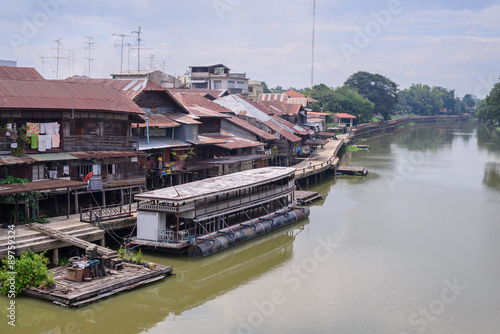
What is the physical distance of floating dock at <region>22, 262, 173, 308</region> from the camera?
23.2 metres

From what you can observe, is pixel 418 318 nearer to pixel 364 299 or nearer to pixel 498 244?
pixel 364 299

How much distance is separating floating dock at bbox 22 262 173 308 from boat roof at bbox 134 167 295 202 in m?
4.72

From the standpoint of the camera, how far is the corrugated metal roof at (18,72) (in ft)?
133

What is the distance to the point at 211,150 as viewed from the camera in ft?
159

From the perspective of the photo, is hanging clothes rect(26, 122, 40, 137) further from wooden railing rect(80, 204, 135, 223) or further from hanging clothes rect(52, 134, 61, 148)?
wooden railing rect(80, 204, 135, 223)

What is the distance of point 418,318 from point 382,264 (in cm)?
746

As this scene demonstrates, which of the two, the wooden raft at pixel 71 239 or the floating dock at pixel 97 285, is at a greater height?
the wooden raft at pixel 71 239

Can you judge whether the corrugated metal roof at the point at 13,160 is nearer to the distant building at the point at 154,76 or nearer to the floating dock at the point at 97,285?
the floating dock at the point at 97,285

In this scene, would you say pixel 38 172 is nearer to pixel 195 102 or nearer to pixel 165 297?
pixel 165 297

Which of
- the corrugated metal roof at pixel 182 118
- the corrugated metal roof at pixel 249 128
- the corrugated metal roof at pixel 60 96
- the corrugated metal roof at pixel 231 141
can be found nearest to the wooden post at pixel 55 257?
the corrugated metal roof at pixel 60 96

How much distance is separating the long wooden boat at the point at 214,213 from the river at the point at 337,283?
0.86 meters

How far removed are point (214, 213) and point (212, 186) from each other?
221 centimetres

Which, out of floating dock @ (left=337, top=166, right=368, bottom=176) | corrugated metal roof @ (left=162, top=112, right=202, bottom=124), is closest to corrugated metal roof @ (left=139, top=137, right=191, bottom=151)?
corrugated metal roof @ (left=162, top=112, right=202, bottom=124)

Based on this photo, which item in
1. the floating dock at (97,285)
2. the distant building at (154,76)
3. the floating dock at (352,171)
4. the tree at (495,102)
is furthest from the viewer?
the tree at (495,102)
